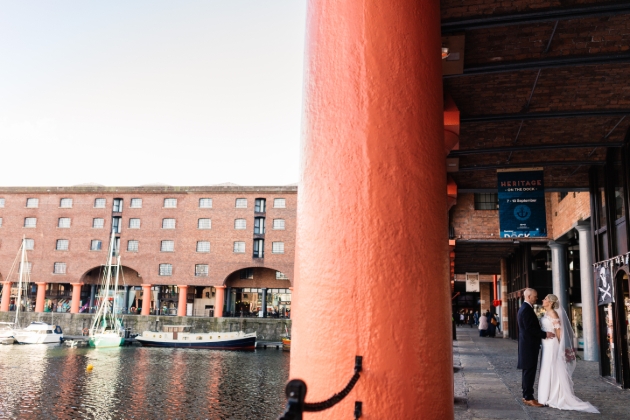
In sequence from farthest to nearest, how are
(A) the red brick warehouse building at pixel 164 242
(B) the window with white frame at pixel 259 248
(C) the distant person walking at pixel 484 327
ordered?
(A) the red brick warehouse building at pixel 164 242, (B) the window with white frame at pixel 259 248, (C) the distant person walking at pixel 484 327

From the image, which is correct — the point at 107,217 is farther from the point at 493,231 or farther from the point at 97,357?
the point at 493,231

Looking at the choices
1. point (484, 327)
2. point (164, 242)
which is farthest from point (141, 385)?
point (164, 242)

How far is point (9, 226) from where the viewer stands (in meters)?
52.2

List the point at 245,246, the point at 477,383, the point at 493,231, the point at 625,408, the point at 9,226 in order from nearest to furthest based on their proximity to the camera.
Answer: the point at 625,408 → the point at 477,383 → the point at 493,231 → the point at 245,246 → the point at 9,226

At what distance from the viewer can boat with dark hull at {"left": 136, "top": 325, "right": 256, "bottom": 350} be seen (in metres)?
40.3

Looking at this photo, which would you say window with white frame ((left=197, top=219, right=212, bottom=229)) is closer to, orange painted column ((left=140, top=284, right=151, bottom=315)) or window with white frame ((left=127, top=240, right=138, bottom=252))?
window with white frame ((left=127, top=240, right=138, bottom=252))

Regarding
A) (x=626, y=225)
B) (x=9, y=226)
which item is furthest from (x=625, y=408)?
(x=9, y=226)

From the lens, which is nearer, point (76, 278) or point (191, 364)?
point (191, 364)

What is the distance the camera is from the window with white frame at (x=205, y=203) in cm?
4943

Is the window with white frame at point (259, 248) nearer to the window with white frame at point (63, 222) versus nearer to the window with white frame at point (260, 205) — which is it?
the window with white frame at point (260, 205)

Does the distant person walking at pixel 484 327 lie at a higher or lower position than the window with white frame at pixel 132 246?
lower

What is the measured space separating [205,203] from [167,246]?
4975 mm

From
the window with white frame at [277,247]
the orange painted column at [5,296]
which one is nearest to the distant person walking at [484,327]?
the window with white frame at [277,247]

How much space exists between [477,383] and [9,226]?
172ft
